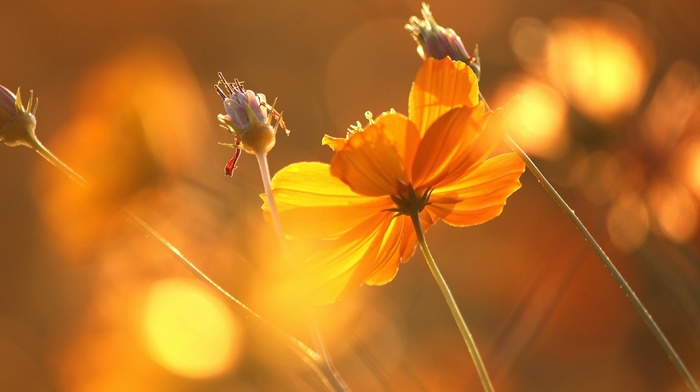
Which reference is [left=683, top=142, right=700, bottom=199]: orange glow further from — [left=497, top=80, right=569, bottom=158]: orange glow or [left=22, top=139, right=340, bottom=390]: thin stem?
[left=22, top=139, right=340, bottom=390]: thin stem

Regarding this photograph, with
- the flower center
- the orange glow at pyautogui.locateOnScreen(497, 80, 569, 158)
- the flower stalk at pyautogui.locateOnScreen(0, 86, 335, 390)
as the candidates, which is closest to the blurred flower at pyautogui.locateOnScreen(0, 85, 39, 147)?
the flower stalk at pyautogui.locateOnScreen(0, 86, 335, 390)

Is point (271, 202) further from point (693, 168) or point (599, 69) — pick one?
point (599, 69)

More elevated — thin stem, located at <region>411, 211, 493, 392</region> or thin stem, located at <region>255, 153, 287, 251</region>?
thin stem, located at <region>255, 153, 287, 251</region>

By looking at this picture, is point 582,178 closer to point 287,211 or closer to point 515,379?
point 287,211

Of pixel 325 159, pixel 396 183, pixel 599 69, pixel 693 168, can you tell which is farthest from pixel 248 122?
pixel 325 159

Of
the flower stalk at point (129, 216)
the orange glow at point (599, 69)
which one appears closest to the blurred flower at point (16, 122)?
the flower stalk at point (129, 216)

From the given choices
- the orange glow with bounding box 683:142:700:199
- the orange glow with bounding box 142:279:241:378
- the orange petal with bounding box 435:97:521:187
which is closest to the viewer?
the orange petal with bounding box 435:97:521:187

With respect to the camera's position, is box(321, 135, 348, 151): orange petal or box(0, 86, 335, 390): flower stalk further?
box(321, 135, 348, 151): orange petal
